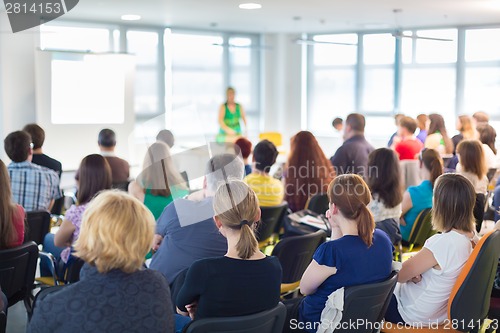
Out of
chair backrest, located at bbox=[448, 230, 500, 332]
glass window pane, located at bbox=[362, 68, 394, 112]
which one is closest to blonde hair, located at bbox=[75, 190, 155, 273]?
chair backrest, located at bbox=[448, 230, 500, 332]

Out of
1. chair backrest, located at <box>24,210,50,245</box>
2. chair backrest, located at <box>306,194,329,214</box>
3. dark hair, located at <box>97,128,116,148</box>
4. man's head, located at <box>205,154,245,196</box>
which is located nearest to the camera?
man's head, located at <box>205,154,245,196</box>

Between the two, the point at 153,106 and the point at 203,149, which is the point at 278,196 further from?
the point at 153,106

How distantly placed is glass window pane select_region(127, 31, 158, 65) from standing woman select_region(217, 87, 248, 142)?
5.31 ft

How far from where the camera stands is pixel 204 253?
338 cm

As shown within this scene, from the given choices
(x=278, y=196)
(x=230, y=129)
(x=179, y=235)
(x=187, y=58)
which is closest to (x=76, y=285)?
(x=179, y=235)

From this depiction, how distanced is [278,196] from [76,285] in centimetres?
314

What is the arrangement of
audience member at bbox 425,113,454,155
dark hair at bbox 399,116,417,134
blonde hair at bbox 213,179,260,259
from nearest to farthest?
1. blonde hair at bbox 213,179,260,259
2. dark hair at bbox 399,116,417,134
3. audience member at bbox 425,113,454,155

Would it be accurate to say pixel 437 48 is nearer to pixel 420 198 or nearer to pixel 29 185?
pixel 420 198

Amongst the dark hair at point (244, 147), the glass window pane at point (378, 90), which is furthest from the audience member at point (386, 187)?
the glass window pane at point (378, 90)

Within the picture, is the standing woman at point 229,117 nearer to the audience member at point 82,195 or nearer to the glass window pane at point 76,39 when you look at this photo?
the glass window pane at point 76,39

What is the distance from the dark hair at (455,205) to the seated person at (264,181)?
2103 millimetres

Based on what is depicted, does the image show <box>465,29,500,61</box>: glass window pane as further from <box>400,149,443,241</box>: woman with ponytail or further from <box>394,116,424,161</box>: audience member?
<box>400,149,443,241</box>: woman with ponytail

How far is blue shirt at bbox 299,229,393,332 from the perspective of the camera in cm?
292

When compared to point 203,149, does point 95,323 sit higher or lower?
lower
